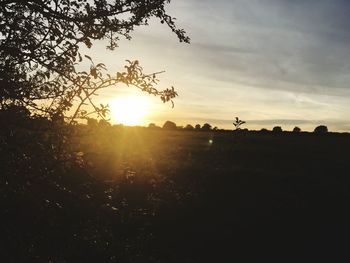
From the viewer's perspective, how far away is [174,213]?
17.9m

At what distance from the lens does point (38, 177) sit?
6602 millimetres

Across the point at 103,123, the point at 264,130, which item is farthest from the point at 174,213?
the point at 264,130

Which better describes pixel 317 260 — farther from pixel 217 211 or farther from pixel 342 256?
pixel 217 211

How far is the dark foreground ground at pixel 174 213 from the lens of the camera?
7.31m

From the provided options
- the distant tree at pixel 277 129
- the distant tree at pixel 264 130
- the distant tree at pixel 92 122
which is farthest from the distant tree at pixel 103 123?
the distant tree at pixel 277 129

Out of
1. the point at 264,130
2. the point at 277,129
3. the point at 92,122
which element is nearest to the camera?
the point at 92,122

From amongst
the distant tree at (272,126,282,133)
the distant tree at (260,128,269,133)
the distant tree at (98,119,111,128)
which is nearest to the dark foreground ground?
the distant tree at (98,119,111,128)

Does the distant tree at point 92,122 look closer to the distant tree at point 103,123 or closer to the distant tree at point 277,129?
the distant tree at point 103,123

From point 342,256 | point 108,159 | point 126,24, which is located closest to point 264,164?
point 108,159

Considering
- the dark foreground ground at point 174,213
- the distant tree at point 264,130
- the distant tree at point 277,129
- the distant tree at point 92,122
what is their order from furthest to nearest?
the distant tree at point 277,129 < the distant tree at point 264,130 < the dark foreground ground at point 174,213 < the distant tree at point 92,122

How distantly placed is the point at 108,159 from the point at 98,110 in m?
21.6

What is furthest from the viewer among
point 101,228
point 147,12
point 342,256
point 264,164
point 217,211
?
point 264,164

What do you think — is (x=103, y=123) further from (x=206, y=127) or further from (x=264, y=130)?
(x=206, y=127)

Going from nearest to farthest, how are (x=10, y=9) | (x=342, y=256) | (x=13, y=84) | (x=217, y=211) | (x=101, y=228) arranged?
(x=13, y=84)
(x=10, y=9)
(x=101, y=228)
(x=342, y=256)
(x=217, y=211)
